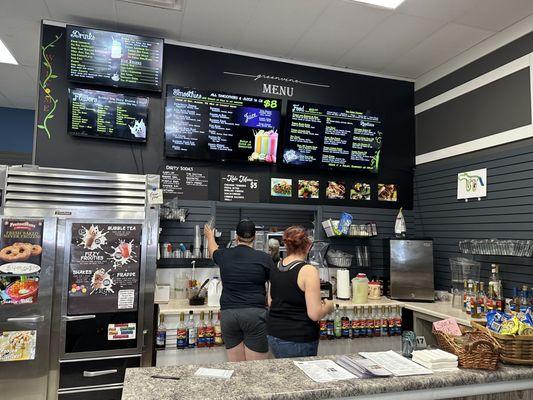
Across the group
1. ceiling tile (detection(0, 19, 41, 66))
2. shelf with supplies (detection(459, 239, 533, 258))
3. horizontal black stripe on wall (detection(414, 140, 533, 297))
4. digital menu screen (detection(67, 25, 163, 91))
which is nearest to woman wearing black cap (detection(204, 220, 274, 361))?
digital menu screen (detection(67, 25, 163, 91))

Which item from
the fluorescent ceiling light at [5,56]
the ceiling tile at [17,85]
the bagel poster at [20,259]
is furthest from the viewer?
the ceiling tile at [17,85]

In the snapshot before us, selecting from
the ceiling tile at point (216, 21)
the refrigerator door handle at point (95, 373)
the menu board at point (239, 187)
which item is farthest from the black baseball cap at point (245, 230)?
the ceiling tile at point (216, 21)

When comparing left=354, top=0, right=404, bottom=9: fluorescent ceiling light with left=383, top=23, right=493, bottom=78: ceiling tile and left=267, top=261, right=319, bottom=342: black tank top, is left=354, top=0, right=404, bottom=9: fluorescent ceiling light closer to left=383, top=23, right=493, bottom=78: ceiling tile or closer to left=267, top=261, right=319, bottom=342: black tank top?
left=383, top=23, right=493, bottom=78: ceiling tile

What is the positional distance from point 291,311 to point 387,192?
286 cm

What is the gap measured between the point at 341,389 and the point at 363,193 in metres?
3.47

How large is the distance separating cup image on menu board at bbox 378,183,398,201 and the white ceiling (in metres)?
1.53

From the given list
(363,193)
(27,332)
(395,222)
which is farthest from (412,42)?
(27,332)

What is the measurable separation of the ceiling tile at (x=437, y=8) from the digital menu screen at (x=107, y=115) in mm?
2739

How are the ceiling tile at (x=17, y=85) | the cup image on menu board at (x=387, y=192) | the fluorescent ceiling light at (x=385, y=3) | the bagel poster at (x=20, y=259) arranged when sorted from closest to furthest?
the bagel poster at (x=20, y=259) < the fluorescent ceiling light at (x=385, y=3) < the cup image on menu board at (x=387, y=192) < the ceiling tile at (x=17, y=85)

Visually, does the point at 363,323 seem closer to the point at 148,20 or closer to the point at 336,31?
the point at 336,31

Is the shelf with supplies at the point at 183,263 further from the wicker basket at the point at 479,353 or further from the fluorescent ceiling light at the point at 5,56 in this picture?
the fluorescent ceiling light at the point at 5,56

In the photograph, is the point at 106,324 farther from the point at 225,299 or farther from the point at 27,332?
the point at 225,299

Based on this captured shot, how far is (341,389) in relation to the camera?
64.8 inches

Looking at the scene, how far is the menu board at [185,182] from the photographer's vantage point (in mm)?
4172
